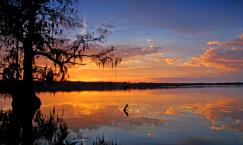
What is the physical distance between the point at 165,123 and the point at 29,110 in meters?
8.71

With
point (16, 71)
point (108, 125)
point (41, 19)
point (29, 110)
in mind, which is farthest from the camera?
point (29, 110)

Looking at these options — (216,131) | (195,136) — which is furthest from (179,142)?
(216,131)

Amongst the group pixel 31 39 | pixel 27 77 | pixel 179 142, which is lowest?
pixel 179 142

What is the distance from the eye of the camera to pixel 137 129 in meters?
19.2

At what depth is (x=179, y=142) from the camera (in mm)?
15672

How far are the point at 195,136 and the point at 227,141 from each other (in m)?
1.73

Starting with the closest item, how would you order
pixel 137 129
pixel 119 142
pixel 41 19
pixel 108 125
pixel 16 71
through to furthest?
pixel 119 142, pixel 41 19, pixel 16 71, pixel 137 129, pixel 108 125

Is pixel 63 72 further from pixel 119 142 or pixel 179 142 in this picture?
pixel 179 142

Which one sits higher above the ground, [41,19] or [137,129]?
[41,19]

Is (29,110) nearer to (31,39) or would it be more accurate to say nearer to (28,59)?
(28,59)

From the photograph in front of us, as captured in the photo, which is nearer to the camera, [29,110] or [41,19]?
[41,19]

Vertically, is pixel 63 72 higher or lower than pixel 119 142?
higher

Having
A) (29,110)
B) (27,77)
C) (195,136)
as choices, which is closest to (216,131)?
(195,136)

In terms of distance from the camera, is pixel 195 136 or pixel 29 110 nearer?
pixel 195 136
